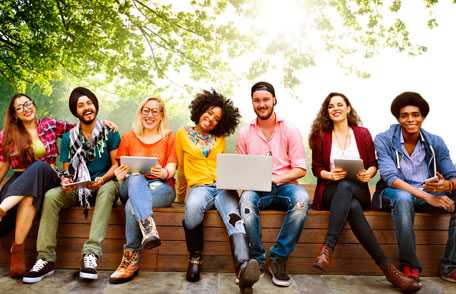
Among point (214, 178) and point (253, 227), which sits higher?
point (214, 178)

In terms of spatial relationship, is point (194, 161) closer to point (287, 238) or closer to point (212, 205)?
point (212, 205)

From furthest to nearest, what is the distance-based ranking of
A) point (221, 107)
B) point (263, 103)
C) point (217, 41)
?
point (217, 41) → point (221, 107) → point (263, 103)

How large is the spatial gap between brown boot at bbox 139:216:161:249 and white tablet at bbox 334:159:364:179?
4.03ft

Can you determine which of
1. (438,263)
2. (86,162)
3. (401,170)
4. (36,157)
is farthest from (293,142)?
(36,157)

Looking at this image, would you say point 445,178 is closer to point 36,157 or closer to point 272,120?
point 272,120

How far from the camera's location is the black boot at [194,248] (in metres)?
2.57

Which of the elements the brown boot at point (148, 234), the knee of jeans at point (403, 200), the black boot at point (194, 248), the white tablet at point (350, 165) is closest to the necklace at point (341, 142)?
the white tablet at point (350, 165)

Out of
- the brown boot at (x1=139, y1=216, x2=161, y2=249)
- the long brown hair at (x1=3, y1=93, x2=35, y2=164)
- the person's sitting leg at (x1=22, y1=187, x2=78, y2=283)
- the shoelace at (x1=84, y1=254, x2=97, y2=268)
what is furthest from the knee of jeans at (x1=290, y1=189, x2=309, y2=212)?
the long brown hair at (x1=3, y1=93, x2=35, y2=164)

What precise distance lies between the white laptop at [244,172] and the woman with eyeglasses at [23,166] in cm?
117

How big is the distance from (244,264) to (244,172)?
0.59 metres

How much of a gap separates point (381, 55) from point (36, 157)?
7173 millimetres

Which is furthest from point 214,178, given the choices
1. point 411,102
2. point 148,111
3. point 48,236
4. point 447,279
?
point 447,279

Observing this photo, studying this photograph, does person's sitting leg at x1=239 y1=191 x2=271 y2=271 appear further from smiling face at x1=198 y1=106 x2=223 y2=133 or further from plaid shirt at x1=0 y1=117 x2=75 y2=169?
plaid shirt at x1=0 y1=117 x2=75 y2=169

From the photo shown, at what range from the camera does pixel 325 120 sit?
2.99 metres
